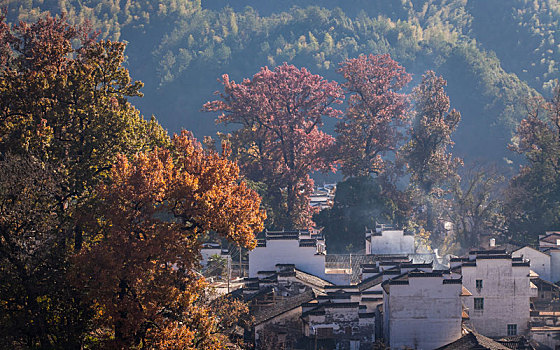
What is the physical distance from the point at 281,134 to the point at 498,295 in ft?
81.0

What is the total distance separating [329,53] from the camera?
165875mm

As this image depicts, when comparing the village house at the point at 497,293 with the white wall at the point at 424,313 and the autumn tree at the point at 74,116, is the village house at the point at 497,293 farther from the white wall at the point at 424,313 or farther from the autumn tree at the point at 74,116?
the autumn tree at the point at 74,116

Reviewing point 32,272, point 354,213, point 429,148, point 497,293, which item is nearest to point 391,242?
point 354,213

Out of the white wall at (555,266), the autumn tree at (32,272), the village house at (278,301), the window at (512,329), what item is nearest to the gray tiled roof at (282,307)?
the village house at (278,301)

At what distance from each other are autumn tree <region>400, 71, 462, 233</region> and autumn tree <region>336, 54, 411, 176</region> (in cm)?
195

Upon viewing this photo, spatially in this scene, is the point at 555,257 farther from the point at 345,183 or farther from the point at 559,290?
the point at 345,183

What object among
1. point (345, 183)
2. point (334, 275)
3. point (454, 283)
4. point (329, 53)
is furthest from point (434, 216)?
point (329, 53)

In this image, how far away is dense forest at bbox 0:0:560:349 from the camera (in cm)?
3353

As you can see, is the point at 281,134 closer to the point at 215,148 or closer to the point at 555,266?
the point at 215,148

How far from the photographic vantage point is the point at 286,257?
55.2 meters

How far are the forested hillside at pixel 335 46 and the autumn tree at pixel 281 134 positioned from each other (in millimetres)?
66562

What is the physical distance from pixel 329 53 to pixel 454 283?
122 meters

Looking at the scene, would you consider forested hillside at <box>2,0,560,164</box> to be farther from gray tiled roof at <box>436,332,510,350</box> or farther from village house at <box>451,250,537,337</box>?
gray tiled roof at <box>436,332,510,350</box>

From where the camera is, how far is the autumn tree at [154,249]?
32875mm
